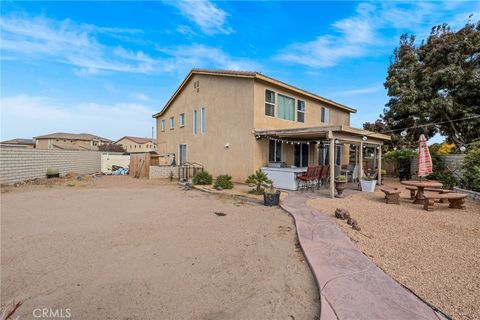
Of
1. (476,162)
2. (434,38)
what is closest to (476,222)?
(476,162)

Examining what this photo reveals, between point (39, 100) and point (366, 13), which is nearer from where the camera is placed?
point (366, 13)

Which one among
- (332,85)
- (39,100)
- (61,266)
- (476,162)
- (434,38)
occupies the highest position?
(434,38)

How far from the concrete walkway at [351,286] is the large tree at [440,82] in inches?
549

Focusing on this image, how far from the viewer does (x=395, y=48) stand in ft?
64.3

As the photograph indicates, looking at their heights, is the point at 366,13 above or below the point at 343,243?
above

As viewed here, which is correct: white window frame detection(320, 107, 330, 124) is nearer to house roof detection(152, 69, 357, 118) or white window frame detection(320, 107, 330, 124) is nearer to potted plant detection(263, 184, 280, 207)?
house roof detection(152, 69, 357, 118)

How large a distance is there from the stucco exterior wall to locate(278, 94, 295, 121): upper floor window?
2.30 metres

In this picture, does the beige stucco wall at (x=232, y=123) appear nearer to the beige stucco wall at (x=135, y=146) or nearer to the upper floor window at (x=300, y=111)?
the upper floor window at (x=300, y=111)

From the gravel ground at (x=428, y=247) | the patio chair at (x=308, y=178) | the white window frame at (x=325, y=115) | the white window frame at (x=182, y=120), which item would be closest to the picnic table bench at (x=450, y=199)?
the gravel ground at (x=428, y=247)

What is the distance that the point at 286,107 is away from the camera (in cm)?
1385

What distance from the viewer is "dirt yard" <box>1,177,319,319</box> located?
2.81 m

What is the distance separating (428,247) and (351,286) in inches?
98.4

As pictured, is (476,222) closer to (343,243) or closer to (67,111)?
(343,243)

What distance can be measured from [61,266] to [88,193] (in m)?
8.00
